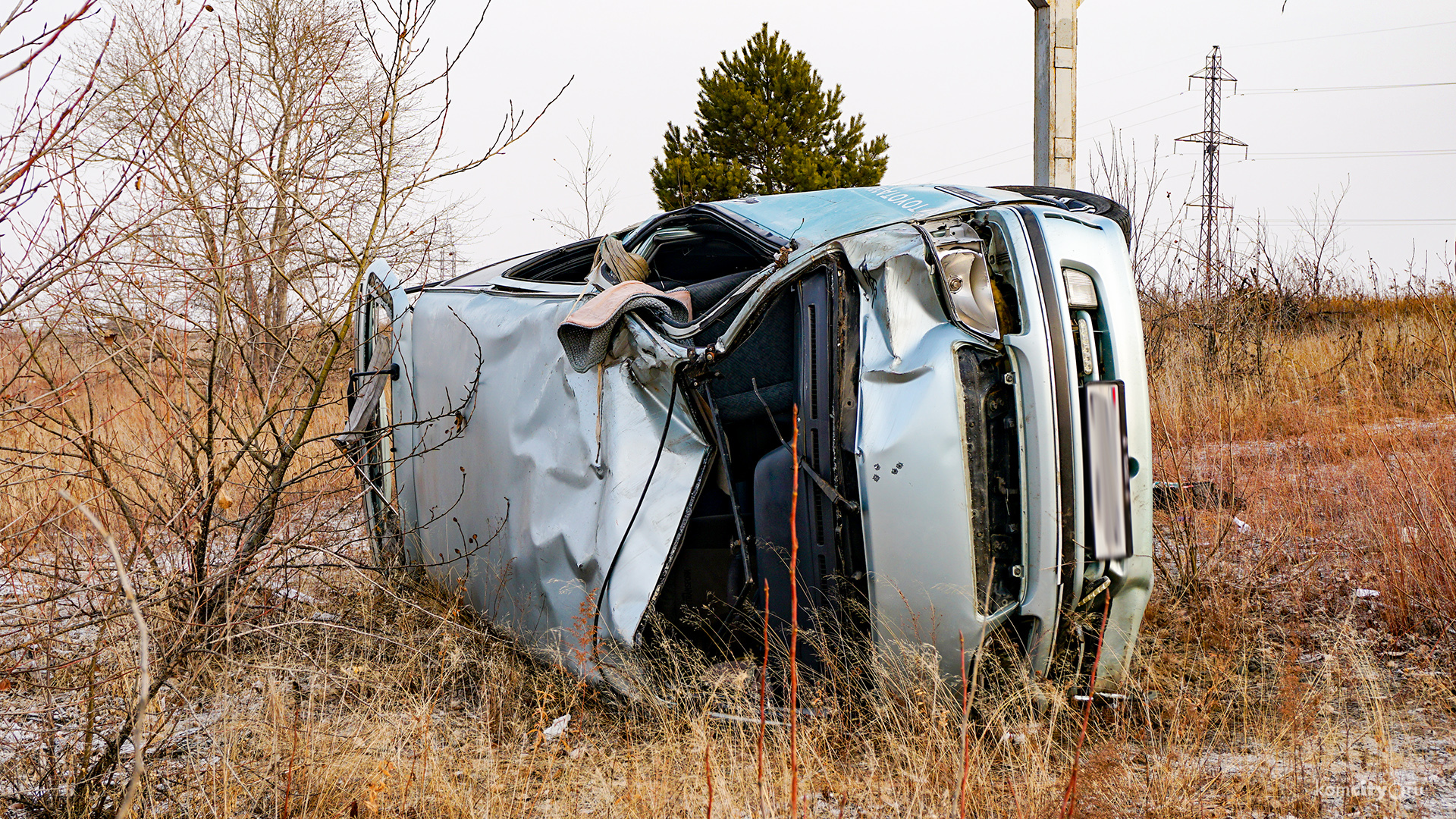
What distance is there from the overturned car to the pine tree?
13.8 meters

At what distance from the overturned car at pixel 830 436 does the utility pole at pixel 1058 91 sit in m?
4.54

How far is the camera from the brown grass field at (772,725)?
2230mm

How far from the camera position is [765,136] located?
55.5 feet

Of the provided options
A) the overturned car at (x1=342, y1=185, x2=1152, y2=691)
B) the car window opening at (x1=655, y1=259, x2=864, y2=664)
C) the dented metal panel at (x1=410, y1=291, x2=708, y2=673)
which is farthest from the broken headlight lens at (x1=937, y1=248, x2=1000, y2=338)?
the dented metal panel at (x1=410, y1=291, x2=708, y2=673)

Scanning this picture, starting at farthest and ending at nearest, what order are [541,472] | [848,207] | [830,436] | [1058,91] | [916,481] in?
[1058,91], [541,472], [848,207], [830,436], [916,481]

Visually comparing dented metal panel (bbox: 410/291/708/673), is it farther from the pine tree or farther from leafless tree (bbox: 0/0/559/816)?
the pine tree

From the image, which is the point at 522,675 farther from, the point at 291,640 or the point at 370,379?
the point at 370,379

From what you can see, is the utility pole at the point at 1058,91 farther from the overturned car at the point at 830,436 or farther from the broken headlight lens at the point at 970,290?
the broken headlight lens at the point at 970,290

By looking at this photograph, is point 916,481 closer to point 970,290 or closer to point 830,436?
point 830,436

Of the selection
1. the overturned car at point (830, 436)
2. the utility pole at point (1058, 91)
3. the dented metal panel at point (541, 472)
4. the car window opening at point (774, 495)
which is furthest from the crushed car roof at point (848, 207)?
the utility pole at point (1058, 91)

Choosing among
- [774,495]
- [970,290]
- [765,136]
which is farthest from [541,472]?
[765,136]

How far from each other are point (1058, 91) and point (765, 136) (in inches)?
390

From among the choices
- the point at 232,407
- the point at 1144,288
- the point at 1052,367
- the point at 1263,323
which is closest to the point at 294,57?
the point at 232,407

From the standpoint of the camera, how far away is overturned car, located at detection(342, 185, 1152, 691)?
2.31m
